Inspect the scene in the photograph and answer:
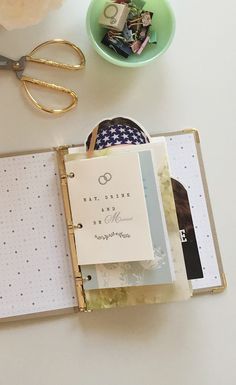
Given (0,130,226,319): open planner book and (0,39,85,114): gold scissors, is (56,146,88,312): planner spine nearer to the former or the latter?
(0,130,226,319): open planner book

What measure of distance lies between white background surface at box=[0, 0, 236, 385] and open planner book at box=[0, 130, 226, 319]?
27 millimetres

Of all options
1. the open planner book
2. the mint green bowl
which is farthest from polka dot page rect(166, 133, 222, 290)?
the mint green bowl

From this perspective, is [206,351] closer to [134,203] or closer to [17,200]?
[134,203]

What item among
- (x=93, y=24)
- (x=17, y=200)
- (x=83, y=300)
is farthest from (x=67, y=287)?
(x=93, y=24)

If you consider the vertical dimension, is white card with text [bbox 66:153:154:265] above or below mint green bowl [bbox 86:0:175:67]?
below

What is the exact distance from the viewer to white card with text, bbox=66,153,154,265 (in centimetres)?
71

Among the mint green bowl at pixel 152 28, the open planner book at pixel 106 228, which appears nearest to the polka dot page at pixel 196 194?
the open planner book at pixel 106 228

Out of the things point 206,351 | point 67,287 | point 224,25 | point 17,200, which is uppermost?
point 224,25

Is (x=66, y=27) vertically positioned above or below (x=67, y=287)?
above

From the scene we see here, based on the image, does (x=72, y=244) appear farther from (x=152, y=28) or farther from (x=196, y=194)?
(x=152, y=28)

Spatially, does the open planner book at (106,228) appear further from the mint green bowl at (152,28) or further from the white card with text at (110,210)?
the mint green bowl at (152,28)

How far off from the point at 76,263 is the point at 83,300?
0.05 meters

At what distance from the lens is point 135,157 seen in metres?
0.72

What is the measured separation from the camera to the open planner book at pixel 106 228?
719 millimetres
